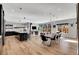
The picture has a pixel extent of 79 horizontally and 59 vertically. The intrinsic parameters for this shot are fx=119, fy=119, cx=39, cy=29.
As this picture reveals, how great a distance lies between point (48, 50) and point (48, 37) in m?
0.31

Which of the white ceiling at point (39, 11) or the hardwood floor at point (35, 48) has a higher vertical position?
the white ceiling at point (39, 11)

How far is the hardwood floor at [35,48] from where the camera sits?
2639mm

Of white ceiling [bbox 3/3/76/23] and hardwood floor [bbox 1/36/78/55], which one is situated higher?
white ceiling [bbox 3/3/76/23]

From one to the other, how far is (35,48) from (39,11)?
33.6 inches

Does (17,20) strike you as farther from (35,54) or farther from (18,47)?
(35,54)

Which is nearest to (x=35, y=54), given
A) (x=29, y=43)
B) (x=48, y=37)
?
(x=29, y=43)

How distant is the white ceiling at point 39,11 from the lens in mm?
2684

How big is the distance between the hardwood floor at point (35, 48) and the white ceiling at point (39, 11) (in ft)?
1.64

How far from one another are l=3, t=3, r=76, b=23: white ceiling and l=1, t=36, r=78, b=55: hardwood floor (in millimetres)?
499

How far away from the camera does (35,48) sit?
106 inches

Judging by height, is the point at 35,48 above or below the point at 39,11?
below

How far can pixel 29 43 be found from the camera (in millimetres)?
2740

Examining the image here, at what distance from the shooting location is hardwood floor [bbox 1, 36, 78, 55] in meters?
2.64
